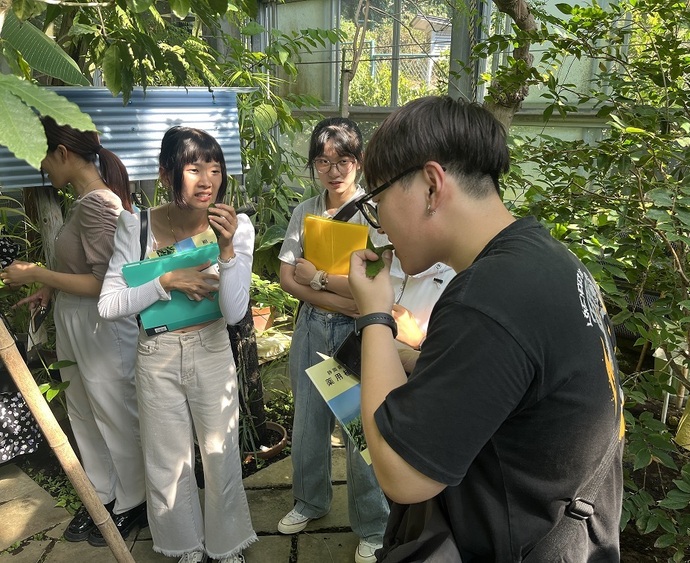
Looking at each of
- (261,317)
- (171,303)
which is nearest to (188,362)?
(171,303)

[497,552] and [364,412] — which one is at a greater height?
[364,412]

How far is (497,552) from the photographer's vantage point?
3.50 ft

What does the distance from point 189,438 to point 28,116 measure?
1878 millimetres

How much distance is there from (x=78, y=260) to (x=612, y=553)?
7.27 ft

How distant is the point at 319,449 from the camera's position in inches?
103

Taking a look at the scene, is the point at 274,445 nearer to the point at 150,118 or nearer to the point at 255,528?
the point at 255,528

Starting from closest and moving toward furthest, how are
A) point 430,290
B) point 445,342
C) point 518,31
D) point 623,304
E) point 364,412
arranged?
point 445,342 < point 364,412 < point 623,304 < point 430,290 < point 518,31

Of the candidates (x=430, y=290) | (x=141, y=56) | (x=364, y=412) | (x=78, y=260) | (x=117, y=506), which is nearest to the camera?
(x=364, y=412)

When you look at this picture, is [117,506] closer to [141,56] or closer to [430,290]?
[430,290]

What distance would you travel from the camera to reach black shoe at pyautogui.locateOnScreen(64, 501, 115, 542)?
107 inches

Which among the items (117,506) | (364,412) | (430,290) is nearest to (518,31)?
(430,290)

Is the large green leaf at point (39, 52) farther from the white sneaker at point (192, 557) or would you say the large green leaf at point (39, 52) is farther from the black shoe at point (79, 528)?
the black shoe at point (79, 528)

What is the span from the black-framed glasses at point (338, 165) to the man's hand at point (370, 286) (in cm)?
112

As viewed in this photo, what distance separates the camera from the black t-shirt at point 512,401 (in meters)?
0.95
